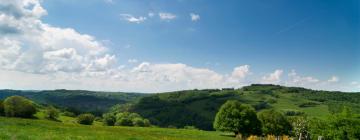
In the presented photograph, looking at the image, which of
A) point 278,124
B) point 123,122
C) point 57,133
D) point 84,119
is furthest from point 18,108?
point 278,124

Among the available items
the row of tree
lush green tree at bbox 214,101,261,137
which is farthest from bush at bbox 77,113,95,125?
lush green tree at bbox 214,101,261,137

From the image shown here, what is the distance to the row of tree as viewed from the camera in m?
53.1

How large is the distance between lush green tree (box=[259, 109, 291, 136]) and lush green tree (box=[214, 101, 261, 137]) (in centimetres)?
975

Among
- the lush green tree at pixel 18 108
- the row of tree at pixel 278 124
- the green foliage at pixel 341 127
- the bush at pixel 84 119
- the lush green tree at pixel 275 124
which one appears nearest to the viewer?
the green foliage at pixel 341 127

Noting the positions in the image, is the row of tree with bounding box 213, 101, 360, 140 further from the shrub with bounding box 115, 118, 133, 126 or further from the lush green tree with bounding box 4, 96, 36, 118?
the lush green tree with bounding box 4, 96, 36, 118

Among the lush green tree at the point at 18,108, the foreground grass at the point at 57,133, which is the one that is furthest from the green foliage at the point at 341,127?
the lush green tree at the point at 18,108

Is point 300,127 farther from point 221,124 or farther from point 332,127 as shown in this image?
point 221,124

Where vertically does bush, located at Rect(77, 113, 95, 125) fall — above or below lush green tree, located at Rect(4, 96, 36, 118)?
below

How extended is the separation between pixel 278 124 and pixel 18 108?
62850mm

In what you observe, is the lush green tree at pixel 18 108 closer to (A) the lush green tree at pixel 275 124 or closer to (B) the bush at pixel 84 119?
(B) the bush at pixel 84 119

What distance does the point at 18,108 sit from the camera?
6894 cm

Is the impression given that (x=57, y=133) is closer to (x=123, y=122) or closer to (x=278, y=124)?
(x=278, y=124)

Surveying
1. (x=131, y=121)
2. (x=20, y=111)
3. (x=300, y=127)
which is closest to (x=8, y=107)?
(x=20, y=111)

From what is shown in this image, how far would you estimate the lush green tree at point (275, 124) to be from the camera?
80681 millimetres
